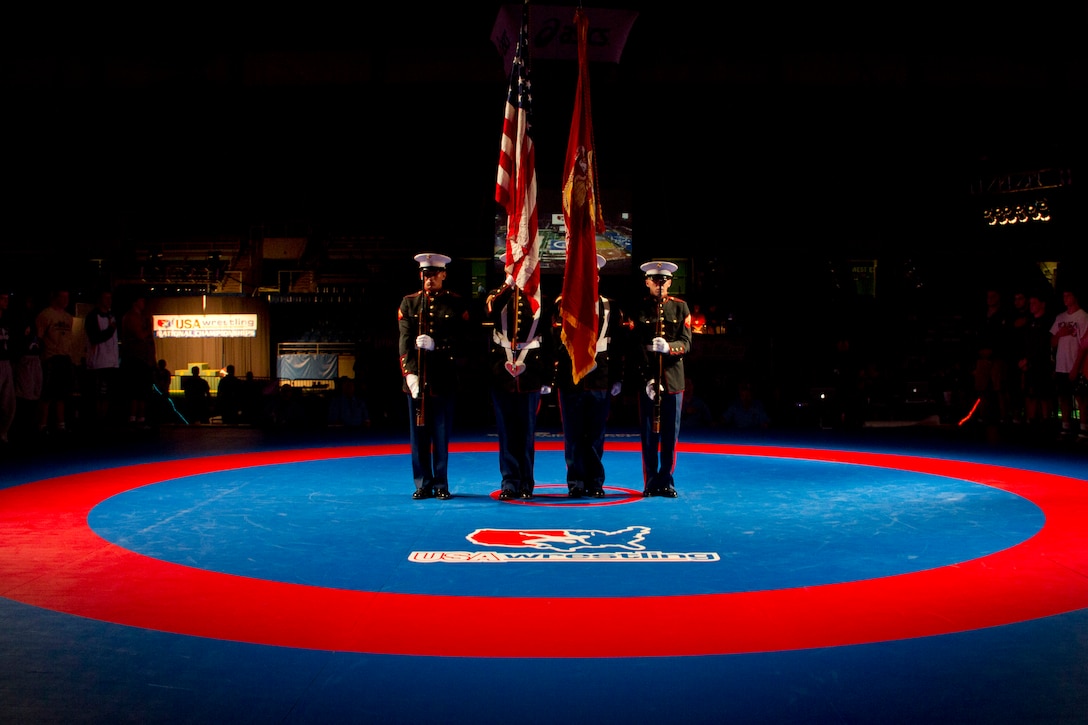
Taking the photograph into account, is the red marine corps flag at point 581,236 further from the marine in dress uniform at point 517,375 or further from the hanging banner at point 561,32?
the hanging banner at point 561,32

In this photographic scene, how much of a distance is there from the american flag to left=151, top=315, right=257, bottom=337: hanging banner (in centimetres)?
1820

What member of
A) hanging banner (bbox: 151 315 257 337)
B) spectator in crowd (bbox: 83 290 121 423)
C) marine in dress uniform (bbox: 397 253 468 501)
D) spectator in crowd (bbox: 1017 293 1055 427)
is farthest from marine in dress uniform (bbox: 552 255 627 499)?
hanging banner (bbox: 151 315 257 337)

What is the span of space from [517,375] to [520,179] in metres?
1.89

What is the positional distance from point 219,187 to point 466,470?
19.9m

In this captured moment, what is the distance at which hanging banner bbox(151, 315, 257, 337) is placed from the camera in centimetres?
2550

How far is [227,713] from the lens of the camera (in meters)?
3.22

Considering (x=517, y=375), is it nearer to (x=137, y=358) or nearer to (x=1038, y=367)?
(x=137, y=358)

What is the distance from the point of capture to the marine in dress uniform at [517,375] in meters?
8.59

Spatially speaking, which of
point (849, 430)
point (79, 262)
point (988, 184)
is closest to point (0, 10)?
point (79, 262)

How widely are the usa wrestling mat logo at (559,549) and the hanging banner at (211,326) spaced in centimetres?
2032

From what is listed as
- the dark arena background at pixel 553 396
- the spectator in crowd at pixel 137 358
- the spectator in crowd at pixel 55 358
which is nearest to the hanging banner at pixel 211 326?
the dark arena background at pixel 553 396

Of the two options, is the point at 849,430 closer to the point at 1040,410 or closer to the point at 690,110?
the point at 1040,410

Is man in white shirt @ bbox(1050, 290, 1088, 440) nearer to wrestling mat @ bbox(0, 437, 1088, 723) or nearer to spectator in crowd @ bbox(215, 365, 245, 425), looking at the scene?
wrestling mat @ bbox(0, 437, 1088, 723)

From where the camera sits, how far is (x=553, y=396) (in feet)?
71.4
